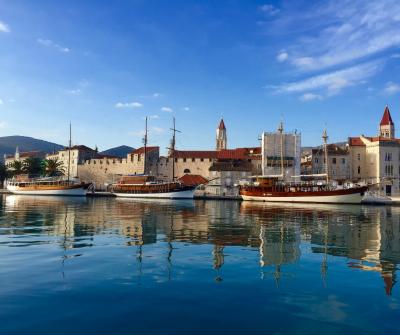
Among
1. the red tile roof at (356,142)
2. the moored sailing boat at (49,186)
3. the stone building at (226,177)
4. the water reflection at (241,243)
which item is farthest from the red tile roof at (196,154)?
the water reflection at (241,243)

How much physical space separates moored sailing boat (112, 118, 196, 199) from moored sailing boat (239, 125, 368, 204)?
9.71 meters

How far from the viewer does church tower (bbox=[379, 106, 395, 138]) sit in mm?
79625

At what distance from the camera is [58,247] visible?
504 inches

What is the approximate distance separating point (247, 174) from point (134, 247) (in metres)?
58.3

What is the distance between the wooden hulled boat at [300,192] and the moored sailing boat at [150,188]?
9707mm

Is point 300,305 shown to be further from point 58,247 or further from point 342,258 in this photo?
point 58,247

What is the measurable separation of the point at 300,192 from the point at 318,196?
258 centimetres

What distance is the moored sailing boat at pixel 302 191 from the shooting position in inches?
1909

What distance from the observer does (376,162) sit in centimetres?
6519

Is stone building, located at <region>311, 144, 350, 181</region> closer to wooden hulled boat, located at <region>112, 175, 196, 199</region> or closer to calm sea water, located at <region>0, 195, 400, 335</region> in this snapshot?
wooden hulled boat, located at <region>112, 175, 196, 199</region>

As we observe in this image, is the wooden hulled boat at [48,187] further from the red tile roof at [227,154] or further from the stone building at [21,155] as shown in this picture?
the stone building at [21,155]

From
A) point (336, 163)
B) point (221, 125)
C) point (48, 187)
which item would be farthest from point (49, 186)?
point (336, 163)

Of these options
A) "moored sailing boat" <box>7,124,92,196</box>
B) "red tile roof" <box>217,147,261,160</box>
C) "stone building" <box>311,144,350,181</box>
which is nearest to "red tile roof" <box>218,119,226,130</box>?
"red tile roof" <box>217,147,261,160</box>

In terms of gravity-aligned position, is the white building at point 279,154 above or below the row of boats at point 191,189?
above
